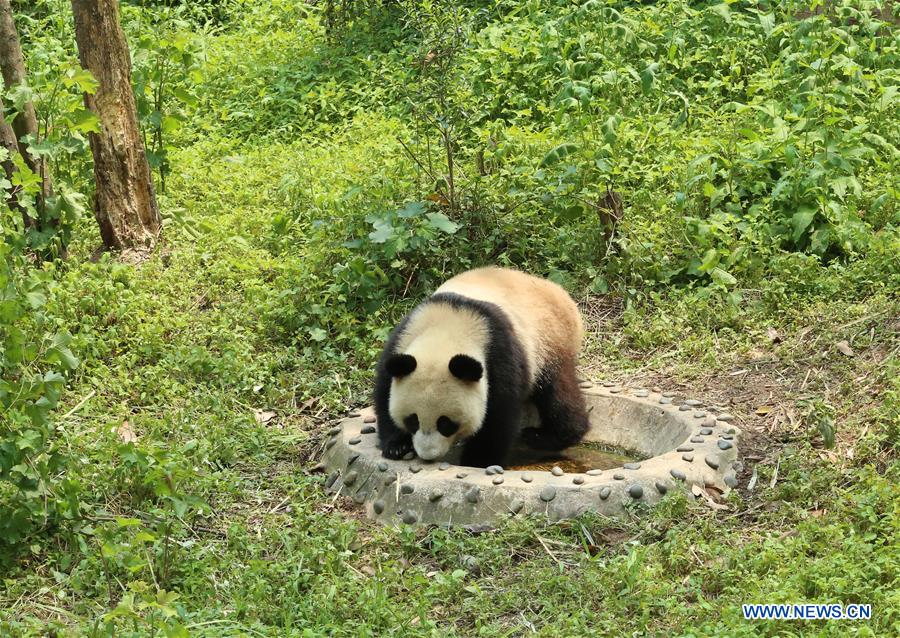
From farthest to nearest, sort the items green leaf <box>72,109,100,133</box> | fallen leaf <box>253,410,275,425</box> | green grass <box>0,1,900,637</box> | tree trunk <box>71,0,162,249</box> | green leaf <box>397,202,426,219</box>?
tree trunk <box>71,0,162,249</box> → green leaf <box>397,202,426,219</box> → green leaf <box>72,109,100,133</box> → fallen leaf <box>253,410,275,425</box> → green grass <box>0,1,900,637</box>

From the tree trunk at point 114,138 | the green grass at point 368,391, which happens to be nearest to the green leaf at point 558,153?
the green grass at point 368,391

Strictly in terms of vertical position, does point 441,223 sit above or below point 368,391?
above

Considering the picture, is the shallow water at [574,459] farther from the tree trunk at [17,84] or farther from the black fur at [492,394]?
the tree trunk at [17,84]

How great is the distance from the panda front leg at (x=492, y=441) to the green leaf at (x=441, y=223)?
7.00 feet

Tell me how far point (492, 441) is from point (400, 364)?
75 centimetres

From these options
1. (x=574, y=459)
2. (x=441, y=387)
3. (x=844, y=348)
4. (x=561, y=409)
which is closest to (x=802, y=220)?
(x=844, y=348)

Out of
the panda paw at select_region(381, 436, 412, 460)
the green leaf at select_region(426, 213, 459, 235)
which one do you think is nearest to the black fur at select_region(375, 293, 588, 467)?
the panda paw at select_region(381, 436, 412, 460)

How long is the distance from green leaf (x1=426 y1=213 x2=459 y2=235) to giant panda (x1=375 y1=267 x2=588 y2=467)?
1.04m

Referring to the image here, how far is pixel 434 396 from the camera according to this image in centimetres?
574

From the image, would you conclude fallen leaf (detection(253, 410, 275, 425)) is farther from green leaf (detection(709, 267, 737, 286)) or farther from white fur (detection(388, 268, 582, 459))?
green leaf (detection(709, 267, 737, 286))

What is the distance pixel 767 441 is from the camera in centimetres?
611

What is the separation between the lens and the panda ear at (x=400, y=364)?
5.73m

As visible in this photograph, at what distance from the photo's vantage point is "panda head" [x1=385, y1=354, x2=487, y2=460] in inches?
225

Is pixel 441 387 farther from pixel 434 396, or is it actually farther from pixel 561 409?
pixel 561 409
